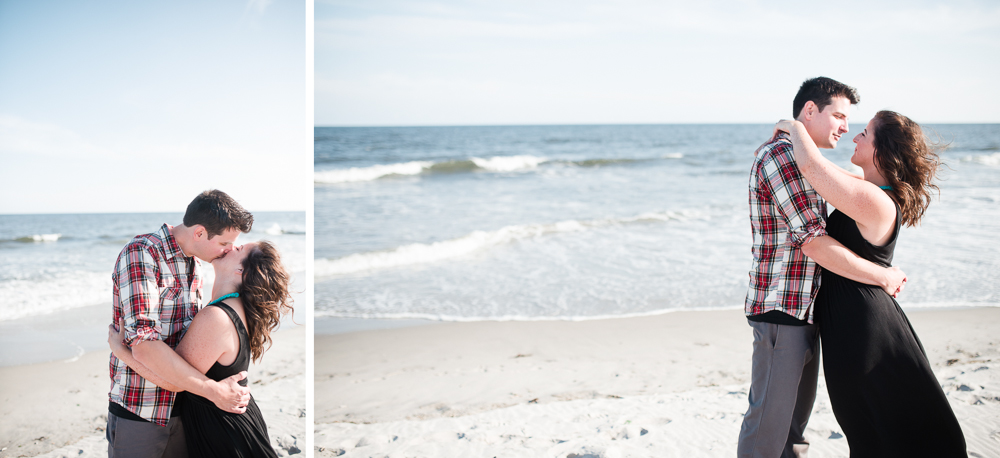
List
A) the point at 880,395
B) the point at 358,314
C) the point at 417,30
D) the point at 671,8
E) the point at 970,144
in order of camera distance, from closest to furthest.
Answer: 1. the point at 880,395
2. the point at 358,314
3. the point at 671,8
4. the point at 417,30
5. the point at 970,144

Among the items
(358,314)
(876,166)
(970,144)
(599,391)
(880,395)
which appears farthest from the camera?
(970,144)

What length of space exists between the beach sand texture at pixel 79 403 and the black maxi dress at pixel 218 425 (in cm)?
122

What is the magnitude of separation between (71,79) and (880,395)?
5.60m

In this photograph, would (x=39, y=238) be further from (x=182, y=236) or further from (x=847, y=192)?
(x=847, y=192)

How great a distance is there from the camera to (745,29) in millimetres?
15984

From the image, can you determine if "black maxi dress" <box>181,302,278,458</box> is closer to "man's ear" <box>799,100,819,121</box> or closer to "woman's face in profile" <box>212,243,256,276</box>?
"woman's face in profile" <box>212,243,256,276</box>

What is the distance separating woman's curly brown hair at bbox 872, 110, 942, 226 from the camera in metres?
1.92

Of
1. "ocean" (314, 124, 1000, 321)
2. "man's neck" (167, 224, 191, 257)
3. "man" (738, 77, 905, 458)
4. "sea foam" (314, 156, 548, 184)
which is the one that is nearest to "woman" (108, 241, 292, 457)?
"man's neck" (167, 224, 191, 257)

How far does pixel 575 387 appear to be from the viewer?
374 centimetres

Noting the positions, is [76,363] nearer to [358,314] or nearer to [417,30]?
[358,314]

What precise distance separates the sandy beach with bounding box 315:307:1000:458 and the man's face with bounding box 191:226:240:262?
1.44m

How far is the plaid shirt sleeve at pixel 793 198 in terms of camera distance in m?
1.84

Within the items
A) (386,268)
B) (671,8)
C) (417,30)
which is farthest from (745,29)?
(386,268)

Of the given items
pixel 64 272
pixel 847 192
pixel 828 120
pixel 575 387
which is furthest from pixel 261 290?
pixel 64 272
